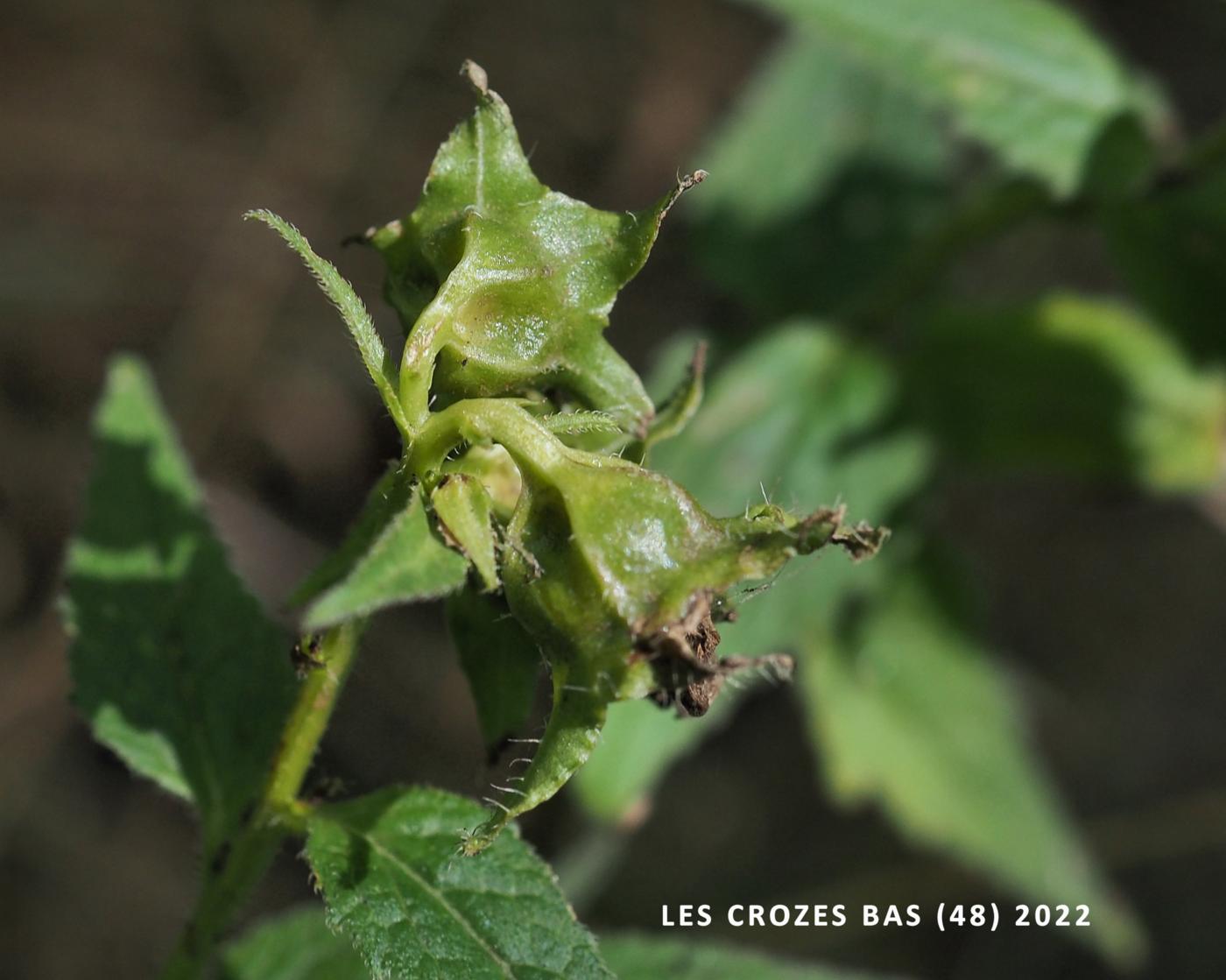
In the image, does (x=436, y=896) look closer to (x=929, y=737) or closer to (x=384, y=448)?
(x=929, y=737)

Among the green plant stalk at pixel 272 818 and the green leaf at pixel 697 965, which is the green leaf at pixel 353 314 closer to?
the green plant stalk at pixel 272 818

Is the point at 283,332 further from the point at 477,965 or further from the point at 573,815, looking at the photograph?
the point at 477,965

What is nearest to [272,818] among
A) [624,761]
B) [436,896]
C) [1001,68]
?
[436,896]

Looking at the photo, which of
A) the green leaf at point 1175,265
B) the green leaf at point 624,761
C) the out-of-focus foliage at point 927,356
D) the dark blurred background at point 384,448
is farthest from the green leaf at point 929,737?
the green leaf at point 1175,265

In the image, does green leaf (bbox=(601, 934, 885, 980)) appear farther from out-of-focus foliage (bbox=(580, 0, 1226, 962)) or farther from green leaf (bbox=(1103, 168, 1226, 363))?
green leaf (bbox=(1103, 168, 1226, 363))

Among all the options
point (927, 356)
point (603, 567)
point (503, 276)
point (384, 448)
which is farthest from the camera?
point (384, 448)
